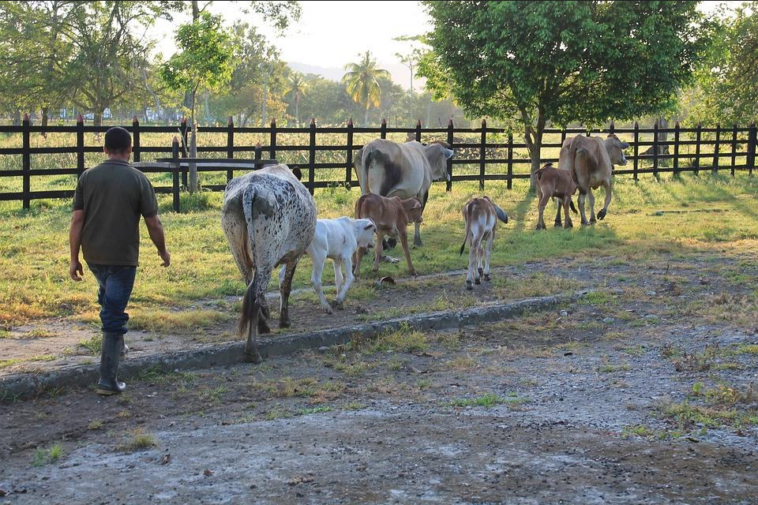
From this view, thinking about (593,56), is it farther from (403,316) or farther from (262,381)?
(262,381)

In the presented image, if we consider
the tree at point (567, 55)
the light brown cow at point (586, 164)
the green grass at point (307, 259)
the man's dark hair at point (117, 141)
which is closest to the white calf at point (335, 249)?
the green grass at point (307, 259)

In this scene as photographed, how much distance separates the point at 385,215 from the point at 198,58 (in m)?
8.87

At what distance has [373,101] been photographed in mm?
96438

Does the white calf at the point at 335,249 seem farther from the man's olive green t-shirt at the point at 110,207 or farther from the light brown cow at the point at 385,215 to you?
the man's olive green t-shirt at the point at 110,207

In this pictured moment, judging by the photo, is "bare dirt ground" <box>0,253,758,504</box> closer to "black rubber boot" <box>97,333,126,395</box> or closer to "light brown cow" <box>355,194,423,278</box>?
"black rubber boot" <box>97,333,126,395</box>

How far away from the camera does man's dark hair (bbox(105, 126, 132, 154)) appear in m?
6.41

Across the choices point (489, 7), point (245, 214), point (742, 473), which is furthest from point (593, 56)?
point (742, 473)

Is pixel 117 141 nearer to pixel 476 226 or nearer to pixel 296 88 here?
pixel 476 226

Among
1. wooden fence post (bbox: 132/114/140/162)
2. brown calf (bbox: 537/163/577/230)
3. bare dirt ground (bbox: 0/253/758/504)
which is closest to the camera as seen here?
bare dirt ground (bbox: 0/253/758/504)

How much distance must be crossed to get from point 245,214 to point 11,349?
2.29 metres

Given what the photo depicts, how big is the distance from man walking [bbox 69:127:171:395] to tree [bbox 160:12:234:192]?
11995mm

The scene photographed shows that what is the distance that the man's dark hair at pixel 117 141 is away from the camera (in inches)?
253

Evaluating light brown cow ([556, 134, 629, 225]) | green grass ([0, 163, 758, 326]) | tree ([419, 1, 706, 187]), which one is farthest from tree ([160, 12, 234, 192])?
light brown cow ([556, 134, 629, 225])

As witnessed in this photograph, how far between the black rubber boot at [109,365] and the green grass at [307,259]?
1912 mm
